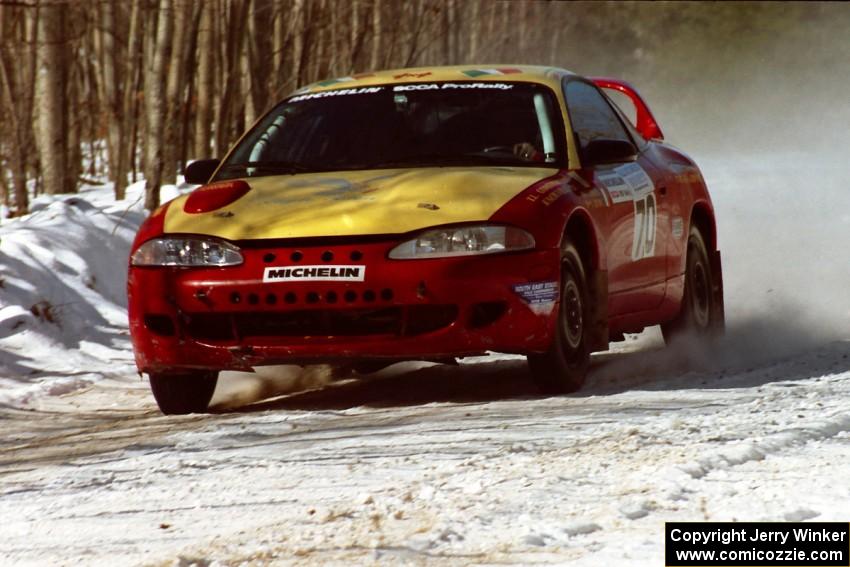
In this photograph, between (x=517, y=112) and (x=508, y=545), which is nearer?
(x=508, y=545)

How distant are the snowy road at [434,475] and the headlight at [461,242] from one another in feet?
2.03

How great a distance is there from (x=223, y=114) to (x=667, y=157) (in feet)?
34.5

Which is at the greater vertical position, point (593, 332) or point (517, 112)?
point (517, 112)

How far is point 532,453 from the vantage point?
5648mm

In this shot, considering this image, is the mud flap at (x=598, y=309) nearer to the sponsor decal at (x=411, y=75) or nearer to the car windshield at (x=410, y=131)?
the car windshield at (x=410, y=131)

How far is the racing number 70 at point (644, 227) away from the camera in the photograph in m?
8.31

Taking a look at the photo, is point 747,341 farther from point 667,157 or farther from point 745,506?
point 745,506

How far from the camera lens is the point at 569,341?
7.44m

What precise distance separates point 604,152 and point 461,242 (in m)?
1.18

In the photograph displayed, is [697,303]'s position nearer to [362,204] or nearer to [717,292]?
[717,292]

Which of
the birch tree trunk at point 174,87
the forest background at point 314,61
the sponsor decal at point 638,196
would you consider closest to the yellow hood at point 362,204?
the sponsor decal at point 638,196

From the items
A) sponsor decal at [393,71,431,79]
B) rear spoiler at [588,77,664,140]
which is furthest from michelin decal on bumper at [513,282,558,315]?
rear spoiler at [588,77,664,140]

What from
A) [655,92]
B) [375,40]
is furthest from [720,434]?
[655,92]

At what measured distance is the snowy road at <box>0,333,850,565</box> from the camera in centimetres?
451
